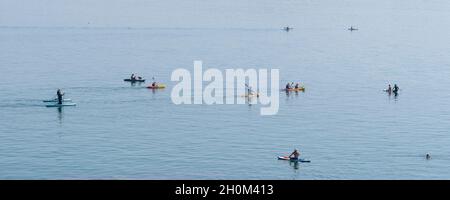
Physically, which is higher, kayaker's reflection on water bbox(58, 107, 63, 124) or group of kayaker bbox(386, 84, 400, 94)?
group of kayaker bbox(386, 84, 400, 94)

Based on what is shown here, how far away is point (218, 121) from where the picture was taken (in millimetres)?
93875

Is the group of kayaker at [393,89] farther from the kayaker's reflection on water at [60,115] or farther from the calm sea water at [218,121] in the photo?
the kayaker's reflection on water at [60,115]

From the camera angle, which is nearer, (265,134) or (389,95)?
(265,134)

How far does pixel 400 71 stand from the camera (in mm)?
143500

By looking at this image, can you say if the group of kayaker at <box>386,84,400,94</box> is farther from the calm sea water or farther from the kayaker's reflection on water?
the kayaker's reflection on water

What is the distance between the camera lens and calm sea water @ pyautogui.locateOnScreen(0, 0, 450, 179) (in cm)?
7231

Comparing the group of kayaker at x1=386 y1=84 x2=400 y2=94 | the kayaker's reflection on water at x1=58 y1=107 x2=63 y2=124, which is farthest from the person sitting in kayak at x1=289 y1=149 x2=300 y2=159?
the group of kayaker at x1=386 y1=84 x2=400 y2=94

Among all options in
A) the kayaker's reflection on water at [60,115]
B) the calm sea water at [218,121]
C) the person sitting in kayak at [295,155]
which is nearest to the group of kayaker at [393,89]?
the calm sea water at [218,121]

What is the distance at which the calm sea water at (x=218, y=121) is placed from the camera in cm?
7231

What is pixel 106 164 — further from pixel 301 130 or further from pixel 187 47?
pixel 187 47

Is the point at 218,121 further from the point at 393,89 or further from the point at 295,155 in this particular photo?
the point at 393,89

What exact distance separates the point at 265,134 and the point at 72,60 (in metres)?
71.5

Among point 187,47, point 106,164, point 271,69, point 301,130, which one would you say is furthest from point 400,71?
point 106,164

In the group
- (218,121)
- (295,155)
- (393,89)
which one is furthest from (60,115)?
(393,89)
